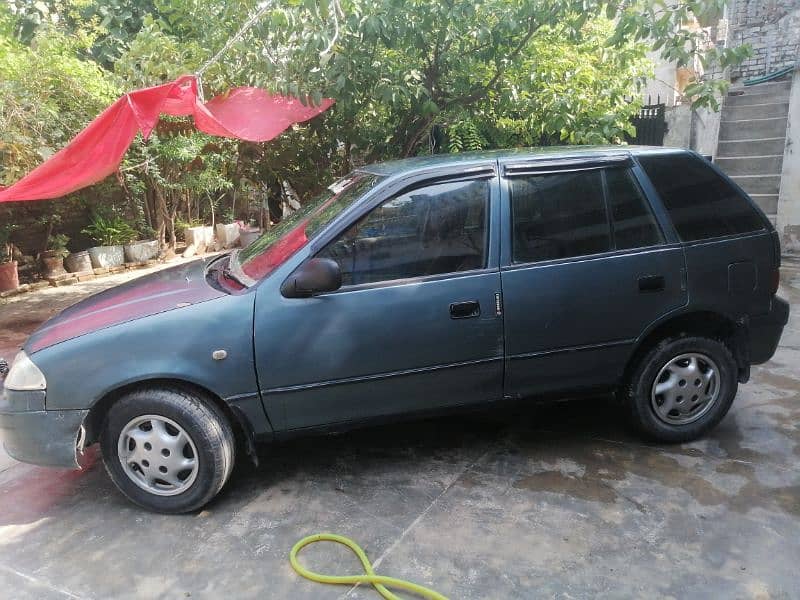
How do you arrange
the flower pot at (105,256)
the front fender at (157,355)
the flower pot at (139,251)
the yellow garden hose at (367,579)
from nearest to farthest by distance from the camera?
the yellow garden hose at (367,579)
the front fender at (157,355)
the flower pot at (105,256)
the flower pot at (139,251)

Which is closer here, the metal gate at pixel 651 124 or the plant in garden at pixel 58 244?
the plant in garden at pixel 58 244

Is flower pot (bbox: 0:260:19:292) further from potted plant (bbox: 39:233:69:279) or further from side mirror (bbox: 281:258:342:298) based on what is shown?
side mirror (bbox: 281:258:342:298)

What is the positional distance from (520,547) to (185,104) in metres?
4.48

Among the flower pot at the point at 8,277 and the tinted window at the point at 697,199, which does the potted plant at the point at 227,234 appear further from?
the tinted window at the point at 697,199

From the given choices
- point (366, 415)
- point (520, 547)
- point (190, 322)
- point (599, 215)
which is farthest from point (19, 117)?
point (520, 547)

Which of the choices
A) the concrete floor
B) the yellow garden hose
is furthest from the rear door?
the yellow garden hose

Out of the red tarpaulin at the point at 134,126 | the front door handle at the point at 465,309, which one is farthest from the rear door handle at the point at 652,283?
the red tarpaulin at the point at 134,126

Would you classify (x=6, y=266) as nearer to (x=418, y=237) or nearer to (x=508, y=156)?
(x=418, y=237)

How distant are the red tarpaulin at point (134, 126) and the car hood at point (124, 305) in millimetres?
2229

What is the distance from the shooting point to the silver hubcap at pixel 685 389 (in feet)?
11.7

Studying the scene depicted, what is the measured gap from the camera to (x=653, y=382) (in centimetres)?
354

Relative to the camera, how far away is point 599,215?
11.1 ft

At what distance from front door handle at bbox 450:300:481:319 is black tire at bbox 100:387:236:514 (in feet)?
4.18

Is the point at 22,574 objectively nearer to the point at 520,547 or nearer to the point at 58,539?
the point at 58,539
